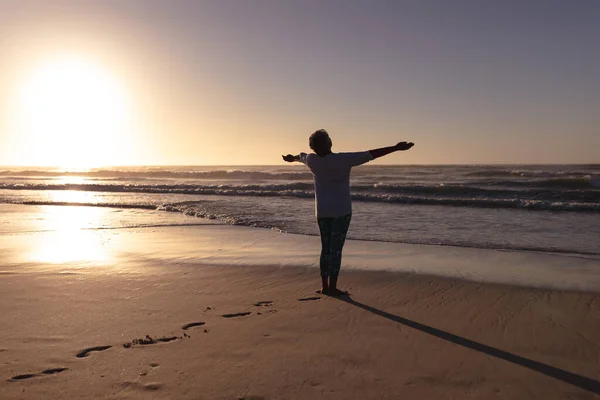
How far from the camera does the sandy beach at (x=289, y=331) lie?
9.75ft

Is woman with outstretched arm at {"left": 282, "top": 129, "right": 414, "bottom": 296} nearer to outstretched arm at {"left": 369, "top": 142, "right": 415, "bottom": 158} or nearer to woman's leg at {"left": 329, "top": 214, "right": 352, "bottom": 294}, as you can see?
woman's leg at {"left": 329, "top": 214, "right": 352, "bottom": 294}

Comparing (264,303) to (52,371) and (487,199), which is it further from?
(487,199)

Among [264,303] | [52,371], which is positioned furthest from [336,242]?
[52,371]

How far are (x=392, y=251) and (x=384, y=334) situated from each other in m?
4.41

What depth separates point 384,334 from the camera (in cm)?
390

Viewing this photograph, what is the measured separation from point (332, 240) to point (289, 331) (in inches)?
56.9

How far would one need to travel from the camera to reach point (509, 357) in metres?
3.41

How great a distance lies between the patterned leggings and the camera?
16.8ft

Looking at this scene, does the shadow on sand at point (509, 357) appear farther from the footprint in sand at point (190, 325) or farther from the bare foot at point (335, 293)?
the footprint in sand at point (190, 325)

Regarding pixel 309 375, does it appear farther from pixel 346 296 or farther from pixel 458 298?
pixel 458 298

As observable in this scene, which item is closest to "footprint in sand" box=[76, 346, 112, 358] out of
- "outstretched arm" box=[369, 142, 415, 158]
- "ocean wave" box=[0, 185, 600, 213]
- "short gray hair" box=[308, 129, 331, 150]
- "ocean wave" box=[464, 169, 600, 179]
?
"short gray hair" box=[308, 129, 331, 150]

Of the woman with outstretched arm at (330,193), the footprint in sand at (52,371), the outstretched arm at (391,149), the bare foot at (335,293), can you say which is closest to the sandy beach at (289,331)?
the footprint in sand at (52,371)

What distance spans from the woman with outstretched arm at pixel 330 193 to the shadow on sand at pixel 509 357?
0.84 meters

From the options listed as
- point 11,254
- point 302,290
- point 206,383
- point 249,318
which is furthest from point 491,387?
point 11,254
